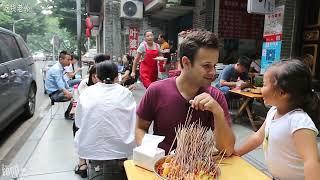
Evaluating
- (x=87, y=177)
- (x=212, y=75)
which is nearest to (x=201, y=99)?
(x=212, y=75)

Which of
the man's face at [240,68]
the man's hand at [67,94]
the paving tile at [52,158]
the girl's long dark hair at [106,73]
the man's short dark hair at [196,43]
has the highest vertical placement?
the man's short dark hair at [196,43]

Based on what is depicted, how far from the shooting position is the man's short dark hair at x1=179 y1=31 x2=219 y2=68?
1751 mm

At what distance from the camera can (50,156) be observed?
443 cm

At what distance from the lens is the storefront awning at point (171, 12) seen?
35.9ft

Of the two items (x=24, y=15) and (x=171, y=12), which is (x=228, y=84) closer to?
(x=171, y=12)

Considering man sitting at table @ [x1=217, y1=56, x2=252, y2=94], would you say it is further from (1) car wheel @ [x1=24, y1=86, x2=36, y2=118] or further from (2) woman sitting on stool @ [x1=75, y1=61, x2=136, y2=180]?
(1) car wheel @ [x1=24, y1=86, x2=36, y2=118]

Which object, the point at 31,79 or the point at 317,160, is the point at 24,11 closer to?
the point at 31,79

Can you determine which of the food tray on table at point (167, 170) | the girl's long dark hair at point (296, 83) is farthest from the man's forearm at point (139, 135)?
the girl's long dark hair at point (296, 83)

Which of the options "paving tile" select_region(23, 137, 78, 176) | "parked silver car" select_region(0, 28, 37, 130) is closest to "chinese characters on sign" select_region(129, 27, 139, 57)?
"parked silver car" select_region(0, 28, 37, 130)

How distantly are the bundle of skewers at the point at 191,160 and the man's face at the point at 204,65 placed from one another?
346 mm

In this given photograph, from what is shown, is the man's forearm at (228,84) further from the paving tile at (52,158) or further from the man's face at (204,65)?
the man's face at (204,65)

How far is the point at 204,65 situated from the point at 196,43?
0.44ft

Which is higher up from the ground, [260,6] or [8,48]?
[260,6]

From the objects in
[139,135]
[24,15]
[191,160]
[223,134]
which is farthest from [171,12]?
[24,15]
